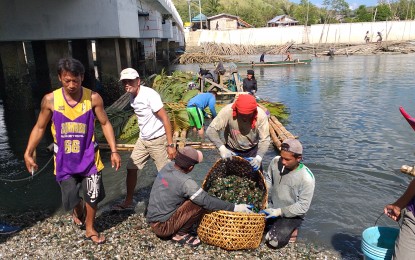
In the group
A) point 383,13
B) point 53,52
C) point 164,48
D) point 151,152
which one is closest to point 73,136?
point 151,152

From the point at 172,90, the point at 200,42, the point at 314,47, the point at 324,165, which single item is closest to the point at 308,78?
the point at 172,90

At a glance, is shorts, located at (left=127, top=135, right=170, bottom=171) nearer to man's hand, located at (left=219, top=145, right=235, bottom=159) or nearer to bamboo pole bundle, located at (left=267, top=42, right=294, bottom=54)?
man's hand, located at (left=219, top=145, right=235, bottom=159)

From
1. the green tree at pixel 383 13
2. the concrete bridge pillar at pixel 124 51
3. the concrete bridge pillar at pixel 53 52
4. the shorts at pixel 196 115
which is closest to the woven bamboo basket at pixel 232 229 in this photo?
the shorts at pixel 196 115

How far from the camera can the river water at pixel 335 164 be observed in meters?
5.39

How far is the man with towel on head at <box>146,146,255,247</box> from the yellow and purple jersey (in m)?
0.87

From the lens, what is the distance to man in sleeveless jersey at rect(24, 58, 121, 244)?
149 inches

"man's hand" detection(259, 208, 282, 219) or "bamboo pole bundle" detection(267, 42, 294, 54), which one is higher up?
"bamboo pole bundle" detection(267, 42, 294, 54)

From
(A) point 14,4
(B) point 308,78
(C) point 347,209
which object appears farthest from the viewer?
(B) point 308,78

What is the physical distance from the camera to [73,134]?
389cm

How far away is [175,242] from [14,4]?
11.7 meters

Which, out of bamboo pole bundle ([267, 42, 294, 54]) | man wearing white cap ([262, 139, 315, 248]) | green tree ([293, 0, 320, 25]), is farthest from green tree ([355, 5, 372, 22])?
man wearing white cap ([262, 139, 315, 248])

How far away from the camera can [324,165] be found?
25.6 feet

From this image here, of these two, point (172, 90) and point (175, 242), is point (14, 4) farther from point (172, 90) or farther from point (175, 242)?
point (175, 242)

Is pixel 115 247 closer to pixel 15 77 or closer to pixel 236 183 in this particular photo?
pixel 236 183
